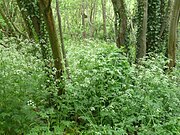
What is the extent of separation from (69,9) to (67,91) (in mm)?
25288

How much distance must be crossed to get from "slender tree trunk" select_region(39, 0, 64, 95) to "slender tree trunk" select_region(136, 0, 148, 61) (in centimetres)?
399

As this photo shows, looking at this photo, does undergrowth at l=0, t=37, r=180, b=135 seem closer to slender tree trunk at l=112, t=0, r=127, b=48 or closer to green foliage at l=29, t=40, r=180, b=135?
green foliage at l=29, t=40, r=180, b=135

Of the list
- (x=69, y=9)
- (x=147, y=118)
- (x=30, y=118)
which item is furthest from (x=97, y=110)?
(x=69, y=9)

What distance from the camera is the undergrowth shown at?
14.8ft

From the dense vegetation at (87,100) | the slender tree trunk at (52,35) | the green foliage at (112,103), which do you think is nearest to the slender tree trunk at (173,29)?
the dense vegetation at (87,100)

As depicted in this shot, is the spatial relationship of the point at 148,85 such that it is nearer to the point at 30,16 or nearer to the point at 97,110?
the point at 97,110

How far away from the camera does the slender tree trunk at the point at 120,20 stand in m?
8.45

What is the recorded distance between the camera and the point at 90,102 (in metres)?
5.04

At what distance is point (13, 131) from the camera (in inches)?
183

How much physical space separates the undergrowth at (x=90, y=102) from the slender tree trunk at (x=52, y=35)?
0.27 meters

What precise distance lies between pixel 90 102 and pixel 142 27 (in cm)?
442

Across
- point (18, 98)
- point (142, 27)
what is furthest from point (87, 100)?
point (142, 27)

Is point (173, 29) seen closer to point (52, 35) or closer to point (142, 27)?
point (142, 27)

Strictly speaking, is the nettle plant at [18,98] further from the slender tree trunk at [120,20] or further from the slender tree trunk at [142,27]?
the slender tree trunk at [142,27]
